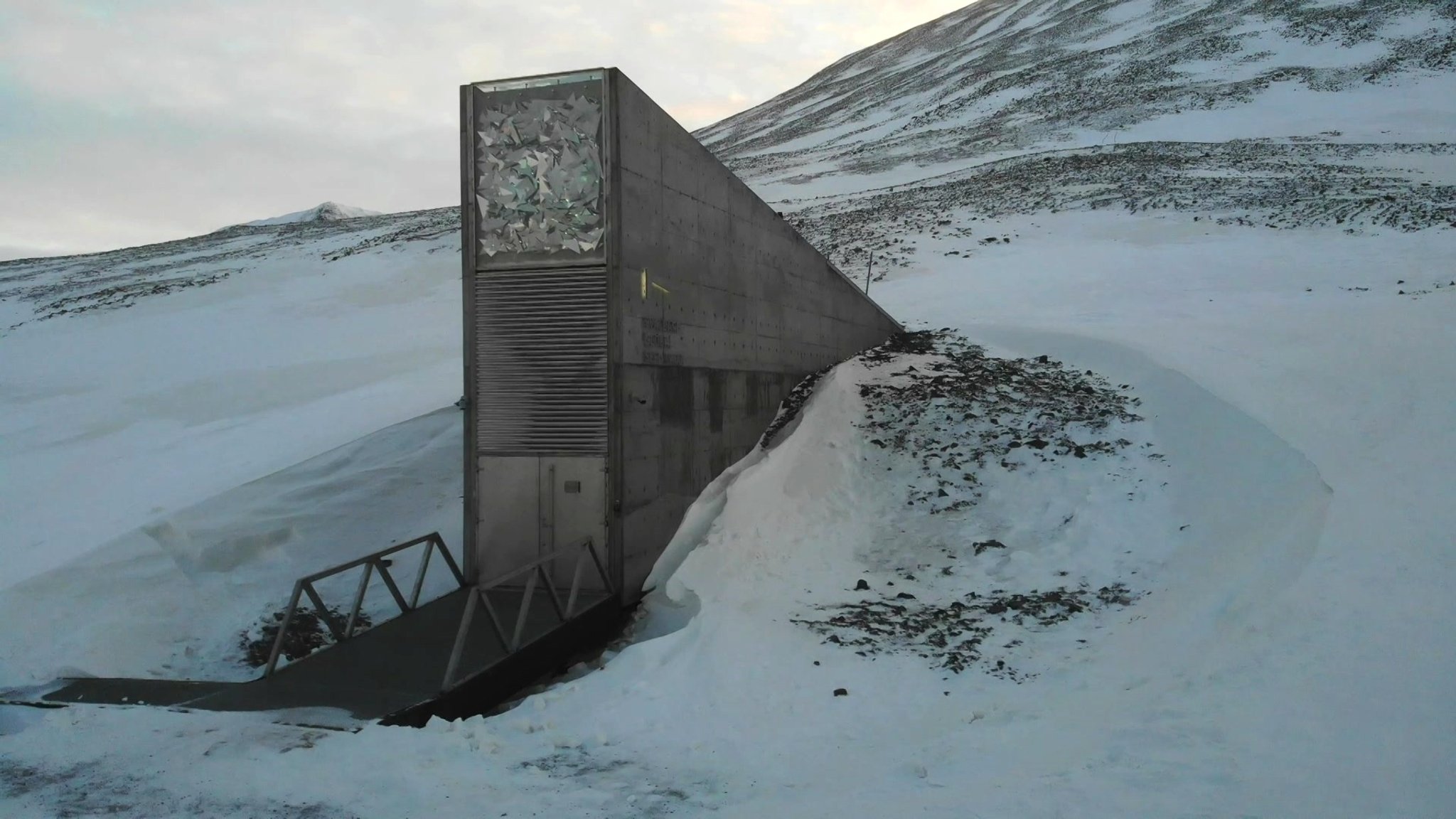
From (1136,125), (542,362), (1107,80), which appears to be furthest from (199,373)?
(1107,80)

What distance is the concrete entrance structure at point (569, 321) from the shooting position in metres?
8.56

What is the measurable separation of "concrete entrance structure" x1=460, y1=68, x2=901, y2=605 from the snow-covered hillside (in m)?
1.15

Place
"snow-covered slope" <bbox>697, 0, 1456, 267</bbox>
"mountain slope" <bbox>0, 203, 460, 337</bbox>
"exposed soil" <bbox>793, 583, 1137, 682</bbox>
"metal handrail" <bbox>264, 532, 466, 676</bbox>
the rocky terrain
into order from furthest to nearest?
the rocky terrain → "mountain slope" <bbox>0, 203, 460, 337</bbox> → "snow-covered slope" <bbox>697, 0, 1456, 267</bbox> → "exposed soil" <bbox>793, 583, 1137, 682</bbox> → "metal handrail" <bbox>264, 532, 466, 676</bbox>

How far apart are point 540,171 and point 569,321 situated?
1470 mm

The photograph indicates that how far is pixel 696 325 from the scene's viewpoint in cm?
1015

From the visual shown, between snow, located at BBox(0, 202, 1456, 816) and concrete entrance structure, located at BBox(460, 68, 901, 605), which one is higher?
concrete entrance structure, located at BBox(460, 68, 901, 605)

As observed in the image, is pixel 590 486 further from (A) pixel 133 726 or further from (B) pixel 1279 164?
(B) pixel 1279 164

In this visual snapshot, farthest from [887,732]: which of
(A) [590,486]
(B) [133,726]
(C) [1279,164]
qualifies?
(C) [1279,164]

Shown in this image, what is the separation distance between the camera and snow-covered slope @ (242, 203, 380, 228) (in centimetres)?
5509

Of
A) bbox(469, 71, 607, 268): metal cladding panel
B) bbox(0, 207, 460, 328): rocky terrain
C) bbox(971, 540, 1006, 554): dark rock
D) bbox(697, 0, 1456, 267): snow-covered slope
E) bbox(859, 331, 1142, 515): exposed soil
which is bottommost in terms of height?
bbox(971, 540, 1006, 554): dark rock

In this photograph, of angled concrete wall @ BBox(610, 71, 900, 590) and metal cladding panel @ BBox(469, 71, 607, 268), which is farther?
angled concrete wall @ BBox(610, 71, 900, 590)

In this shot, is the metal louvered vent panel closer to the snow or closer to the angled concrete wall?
the angled concrete wall

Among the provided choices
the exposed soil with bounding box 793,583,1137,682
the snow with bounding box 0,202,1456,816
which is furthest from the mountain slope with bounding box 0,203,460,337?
the exposed soil with bounding box 793,583,1137,682

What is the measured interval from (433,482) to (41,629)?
4.63 metres
